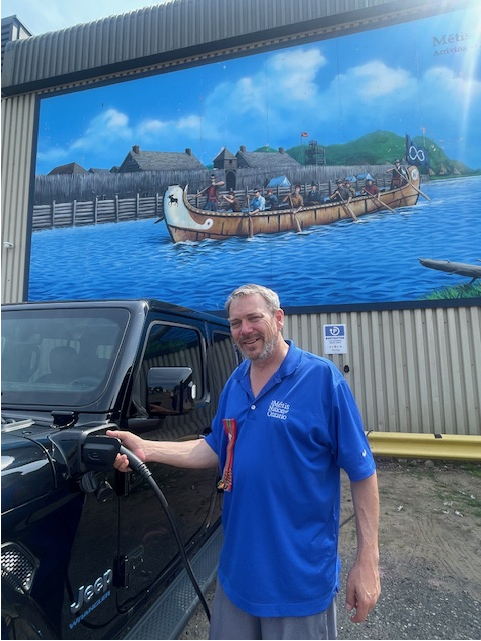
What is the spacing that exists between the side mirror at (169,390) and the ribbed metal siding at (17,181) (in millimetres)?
9266

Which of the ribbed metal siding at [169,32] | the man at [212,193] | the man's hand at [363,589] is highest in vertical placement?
the ribbed metal siding at [169,32]

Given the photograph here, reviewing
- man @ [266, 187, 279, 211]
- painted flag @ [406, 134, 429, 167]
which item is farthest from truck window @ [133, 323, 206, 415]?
painted flag @ [406, 134, 429, 167]

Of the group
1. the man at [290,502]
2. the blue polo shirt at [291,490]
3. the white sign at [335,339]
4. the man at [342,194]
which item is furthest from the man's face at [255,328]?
the man at [342,194]

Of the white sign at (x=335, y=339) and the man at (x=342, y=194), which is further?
the man at (x=342, y=194)

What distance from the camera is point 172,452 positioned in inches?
78.7

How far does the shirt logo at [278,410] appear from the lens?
162 cm

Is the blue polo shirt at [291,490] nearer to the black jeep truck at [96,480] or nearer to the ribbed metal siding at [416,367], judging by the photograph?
the black jeep truck at [96,480]

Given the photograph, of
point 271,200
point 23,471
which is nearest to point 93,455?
point 23,471

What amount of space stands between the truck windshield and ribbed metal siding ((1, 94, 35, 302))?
345 inches

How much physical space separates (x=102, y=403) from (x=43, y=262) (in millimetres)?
9148

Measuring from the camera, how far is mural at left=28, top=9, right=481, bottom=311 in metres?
7.73

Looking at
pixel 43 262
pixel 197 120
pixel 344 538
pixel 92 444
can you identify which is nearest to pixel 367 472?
pixel 92 444

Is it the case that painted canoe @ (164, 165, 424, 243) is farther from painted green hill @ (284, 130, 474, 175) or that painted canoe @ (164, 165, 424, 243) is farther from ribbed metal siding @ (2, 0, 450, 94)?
ribbed metal siding @ (2, 0, 450, 94)

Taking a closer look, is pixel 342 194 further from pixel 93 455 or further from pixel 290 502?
pixel 93 455
